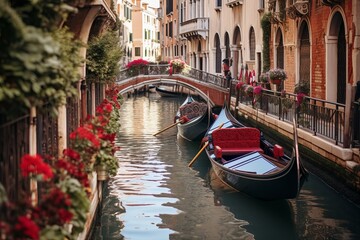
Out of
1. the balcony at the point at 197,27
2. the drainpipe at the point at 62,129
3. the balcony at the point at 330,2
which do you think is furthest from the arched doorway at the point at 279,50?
the drainpipe at the point at 62,129

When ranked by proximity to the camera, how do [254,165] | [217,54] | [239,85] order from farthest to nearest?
1. [217,54]
2. [239,85]
3. [254,165]

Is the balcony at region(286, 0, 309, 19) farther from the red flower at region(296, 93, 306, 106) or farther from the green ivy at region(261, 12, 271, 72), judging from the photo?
the green ivy at region(261, 12, 271, 72)

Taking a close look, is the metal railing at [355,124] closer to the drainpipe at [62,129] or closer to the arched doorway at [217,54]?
the drainpipe at [62,129]

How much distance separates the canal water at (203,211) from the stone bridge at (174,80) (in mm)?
8664

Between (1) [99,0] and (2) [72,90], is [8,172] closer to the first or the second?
(2) [72,90]

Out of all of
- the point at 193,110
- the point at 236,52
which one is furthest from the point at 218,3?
the point at 193,110

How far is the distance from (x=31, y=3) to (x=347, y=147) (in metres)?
5.32

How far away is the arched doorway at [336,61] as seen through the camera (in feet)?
33.7

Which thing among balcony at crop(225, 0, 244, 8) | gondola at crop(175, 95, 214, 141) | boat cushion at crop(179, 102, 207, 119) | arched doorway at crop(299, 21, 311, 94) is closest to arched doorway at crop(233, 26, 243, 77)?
balcony at crop(225, 0, 244, 8)

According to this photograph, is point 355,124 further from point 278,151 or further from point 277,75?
Result: point 277,75

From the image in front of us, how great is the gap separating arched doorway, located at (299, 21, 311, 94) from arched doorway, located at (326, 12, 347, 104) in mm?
1370

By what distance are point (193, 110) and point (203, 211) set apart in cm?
744

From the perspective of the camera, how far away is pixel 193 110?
14477 mm

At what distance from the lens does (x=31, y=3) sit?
227cm
